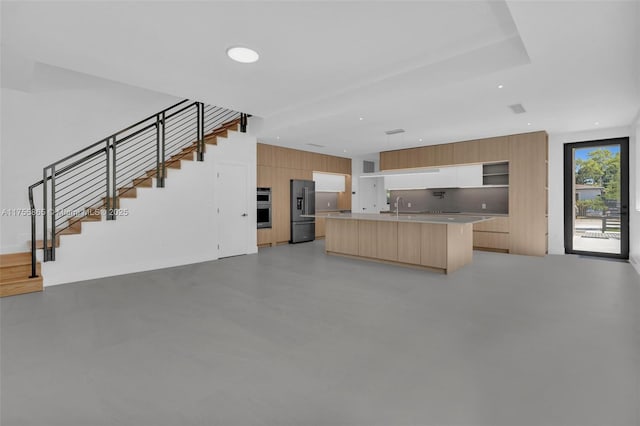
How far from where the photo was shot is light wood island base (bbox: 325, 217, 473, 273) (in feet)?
16.4

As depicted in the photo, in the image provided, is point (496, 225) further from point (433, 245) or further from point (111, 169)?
point (111, 169)

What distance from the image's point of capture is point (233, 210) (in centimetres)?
659

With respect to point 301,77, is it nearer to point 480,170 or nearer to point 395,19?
point 395,19

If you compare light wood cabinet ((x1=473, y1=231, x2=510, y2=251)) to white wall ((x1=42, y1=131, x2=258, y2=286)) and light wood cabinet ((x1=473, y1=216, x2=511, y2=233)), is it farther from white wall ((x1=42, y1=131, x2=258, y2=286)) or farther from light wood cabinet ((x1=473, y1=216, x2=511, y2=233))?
white wall ((x1=42, y1=131, x2=258, y2=286))

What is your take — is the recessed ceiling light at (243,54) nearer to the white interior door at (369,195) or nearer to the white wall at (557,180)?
the white wall at (557,180)

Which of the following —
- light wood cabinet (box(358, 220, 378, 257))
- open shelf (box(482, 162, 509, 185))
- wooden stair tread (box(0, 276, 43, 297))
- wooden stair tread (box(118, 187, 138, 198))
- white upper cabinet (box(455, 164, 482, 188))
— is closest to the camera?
wooden stair tread (box(0, 276, 43, 297))

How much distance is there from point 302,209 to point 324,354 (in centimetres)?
645

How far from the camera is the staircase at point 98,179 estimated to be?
4109mm

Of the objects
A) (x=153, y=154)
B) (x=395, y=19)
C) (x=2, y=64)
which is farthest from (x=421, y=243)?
(x=2, y=64)

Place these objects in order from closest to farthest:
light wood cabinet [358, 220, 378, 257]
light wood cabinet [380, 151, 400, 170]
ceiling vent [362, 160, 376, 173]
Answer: light wood cabinet [358, 220, 378, 257], light wood cabinet [380, 151, 400, 170], ceiling vent [362, 160, 376, 173]

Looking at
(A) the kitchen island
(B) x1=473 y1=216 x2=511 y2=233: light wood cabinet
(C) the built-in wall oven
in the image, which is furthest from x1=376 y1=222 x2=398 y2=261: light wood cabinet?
(C) the built-in wall oven

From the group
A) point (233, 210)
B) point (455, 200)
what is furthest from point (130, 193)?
point (455, 200)

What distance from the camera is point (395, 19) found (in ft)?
9.38

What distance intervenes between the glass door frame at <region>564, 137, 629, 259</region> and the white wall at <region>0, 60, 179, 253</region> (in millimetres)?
8976
